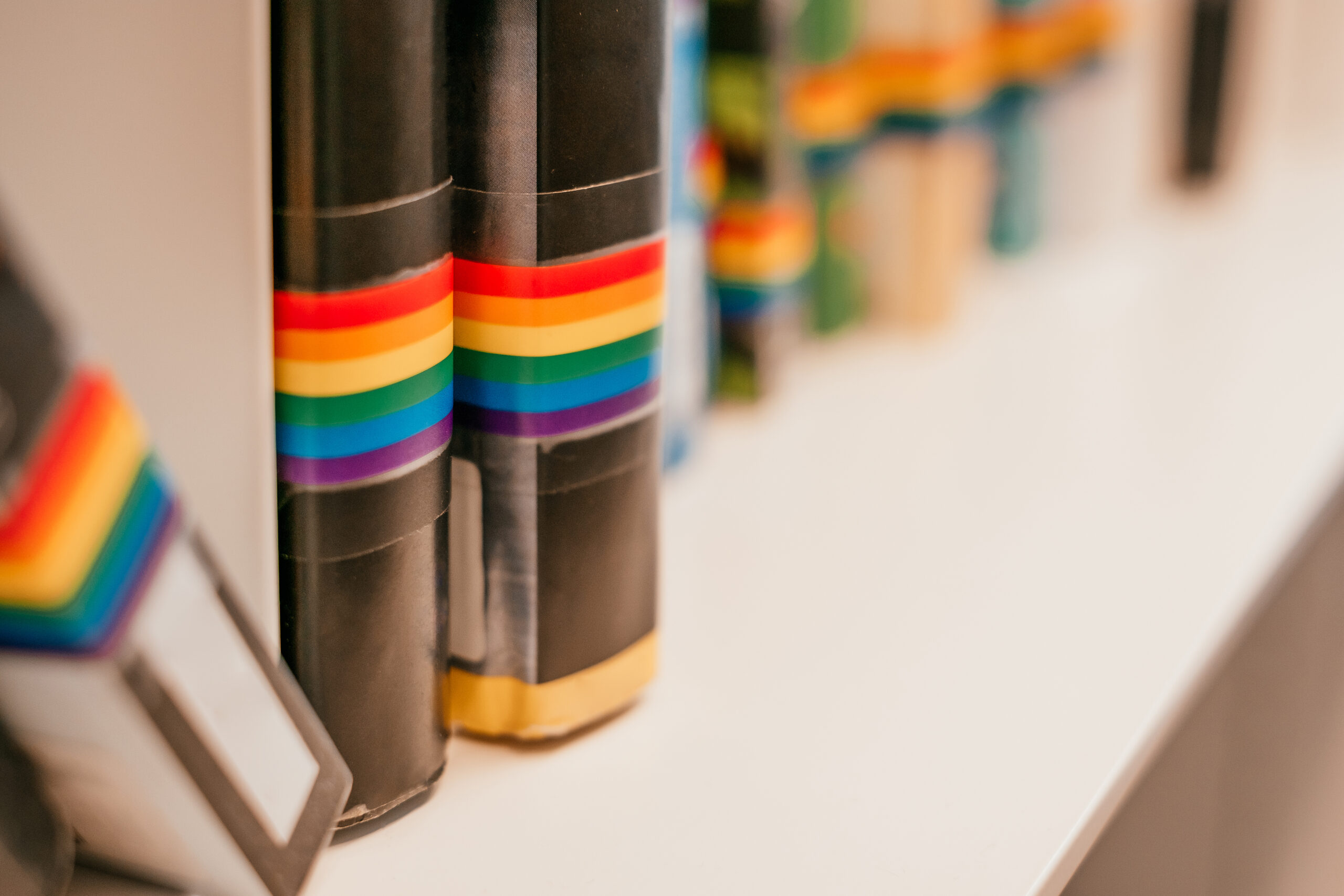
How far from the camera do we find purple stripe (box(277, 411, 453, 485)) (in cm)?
30

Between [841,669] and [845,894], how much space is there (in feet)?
0.35

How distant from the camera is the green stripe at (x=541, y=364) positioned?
1.08 feet

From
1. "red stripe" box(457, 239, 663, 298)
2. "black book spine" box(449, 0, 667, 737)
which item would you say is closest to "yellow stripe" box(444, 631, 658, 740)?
"black book spine" box(449, 0, 667, 737)

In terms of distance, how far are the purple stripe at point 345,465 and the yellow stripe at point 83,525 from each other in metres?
0.05

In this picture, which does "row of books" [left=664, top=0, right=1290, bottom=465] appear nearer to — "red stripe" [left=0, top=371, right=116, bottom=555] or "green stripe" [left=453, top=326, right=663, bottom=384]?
"green stripe" [left=453, top=326, right=663, bottom=384]

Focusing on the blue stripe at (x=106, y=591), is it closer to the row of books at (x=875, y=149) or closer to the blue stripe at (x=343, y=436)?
the blue stripe at (x=343, y=436)

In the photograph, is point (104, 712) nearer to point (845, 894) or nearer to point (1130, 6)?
point (845, 894)

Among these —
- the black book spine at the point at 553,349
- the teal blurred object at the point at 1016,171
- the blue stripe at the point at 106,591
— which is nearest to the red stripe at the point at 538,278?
the black book spine at the point at 553,349

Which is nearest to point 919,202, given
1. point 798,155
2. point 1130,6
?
point 798,155

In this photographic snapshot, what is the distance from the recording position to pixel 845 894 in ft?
1.05

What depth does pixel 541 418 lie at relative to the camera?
332mm

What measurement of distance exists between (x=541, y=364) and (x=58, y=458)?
129 mm

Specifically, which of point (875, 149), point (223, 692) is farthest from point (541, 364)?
point (875, 149)

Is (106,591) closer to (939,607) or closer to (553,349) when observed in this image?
(553,349)
